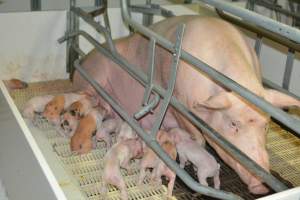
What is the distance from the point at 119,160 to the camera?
181cm

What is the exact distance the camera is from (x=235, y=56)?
72.7 inches

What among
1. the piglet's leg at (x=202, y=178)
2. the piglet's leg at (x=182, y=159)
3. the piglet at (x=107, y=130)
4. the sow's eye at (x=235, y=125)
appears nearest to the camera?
the sow's eye at (x=235, y=125)

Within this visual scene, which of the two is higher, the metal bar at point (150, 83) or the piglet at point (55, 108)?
the metal bar at point (150, 83)

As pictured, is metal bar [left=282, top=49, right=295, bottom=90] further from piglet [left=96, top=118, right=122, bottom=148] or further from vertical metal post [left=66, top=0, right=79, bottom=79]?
A: vertical metal post [left=66, top=0, right=79, bottom=79]

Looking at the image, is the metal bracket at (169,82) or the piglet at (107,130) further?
the piglet at (107,130)

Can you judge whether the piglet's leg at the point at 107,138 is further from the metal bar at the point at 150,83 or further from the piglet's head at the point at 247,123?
the piglet's head at the point at 247,123

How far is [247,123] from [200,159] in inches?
10.8

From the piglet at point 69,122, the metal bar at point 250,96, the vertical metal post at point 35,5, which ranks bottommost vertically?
the piglet at point 69,122

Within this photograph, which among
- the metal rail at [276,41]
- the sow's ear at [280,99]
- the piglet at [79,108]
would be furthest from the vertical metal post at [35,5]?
the sow's ear at [280,99]

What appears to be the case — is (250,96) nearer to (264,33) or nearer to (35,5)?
(264,33)

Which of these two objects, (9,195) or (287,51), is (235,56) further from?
(9,195)

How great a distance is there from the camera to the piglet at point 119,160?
5.71 ft

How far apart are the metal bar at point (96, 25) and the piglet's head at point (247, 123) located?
53 centimetres

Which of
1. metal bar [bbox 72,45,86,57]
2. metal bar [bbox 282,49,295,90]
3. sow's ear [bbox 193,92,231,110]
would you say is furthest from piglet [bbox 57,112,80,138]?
metal bar [bbox 282,49,295,90]
